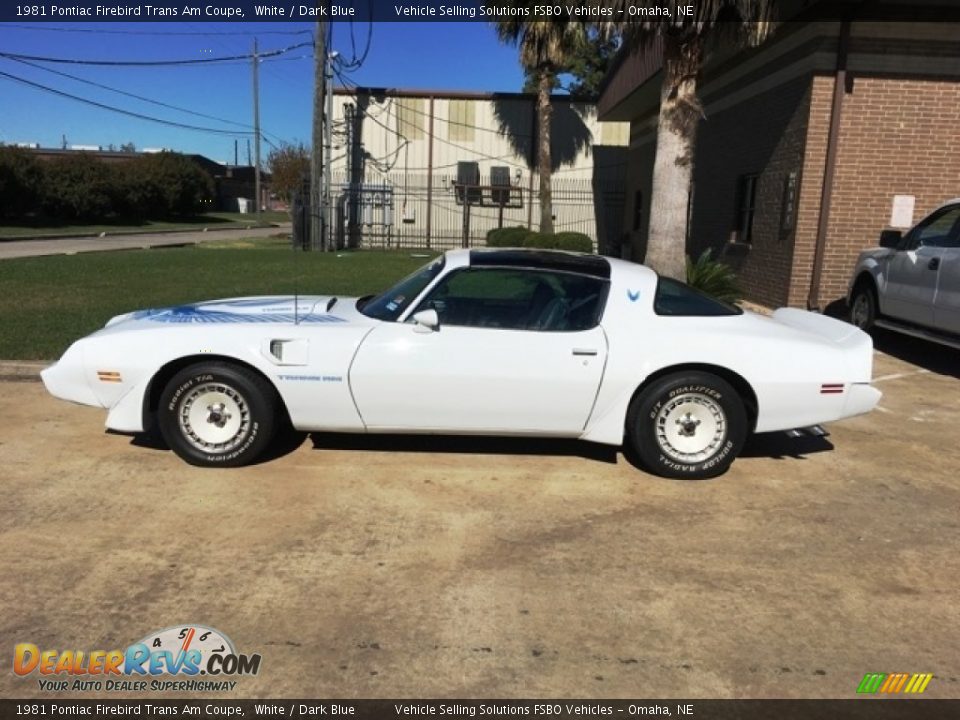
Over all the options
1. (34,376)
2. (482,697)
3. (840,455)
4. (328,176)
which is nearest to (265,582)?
(482,697)

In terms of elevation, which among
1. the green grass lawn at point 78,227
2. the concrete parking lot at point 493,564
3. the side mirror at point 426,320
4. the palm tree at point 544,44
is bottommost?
the concrete parking lot at point 493,564

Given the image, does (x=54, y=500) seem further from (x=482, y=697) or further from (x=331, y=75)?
(x=331, y=75)

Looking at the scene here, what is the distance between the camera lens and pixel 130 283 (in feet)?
42.8

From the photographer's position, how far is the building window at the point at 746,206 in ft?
42.5

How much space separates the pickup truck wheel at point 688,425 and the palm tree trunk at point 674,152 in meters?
5.11

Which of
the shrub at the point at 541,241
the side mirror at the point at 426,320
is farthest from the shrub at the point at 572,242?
the side mirror at the point at 426,320

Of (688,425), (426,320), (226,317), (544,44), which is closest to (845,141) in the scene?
(688,425)

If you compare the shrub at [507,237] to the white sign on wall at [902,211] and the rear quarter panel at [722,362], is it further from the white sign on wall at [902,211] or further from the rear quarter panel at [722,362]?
the rear quarter panel at [722,362]

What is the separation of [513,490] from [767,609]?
1.60m

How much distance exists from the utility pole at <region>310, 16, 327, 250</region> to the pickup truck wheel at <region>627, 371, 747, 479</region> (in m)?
21.6

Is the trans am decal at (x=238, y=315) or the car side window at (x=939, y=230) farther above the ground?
the car side window at (x=939, y=230)

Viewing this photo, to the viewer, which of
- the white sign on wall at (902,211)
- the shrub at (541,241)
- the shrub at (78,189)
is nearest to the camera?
the white sign on wall at (902,211)

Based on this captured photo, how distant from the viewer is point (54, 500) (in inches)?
163

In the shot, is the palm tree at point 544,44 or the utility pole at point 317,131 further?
the utility pole at point 317,131
